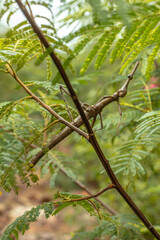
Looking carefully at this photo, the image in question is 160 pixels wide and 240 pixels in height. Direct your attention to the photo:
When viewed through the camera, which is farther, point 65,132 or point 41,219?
point 41,219

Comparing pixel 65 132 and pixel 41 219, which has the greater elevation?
pixel 65 132

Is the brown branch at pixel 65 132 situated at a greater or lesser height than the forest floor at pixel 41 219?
greater

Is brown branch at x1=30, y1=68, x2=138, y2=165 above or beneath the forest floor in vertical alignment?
above

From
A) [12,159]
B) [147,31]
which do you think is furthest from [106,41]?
[12,159]

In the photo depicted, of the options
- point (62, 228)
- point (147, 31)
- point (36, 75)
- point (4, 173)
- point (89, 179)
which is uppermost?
point (36, 75)

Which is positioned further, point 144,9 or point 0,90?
point 0,90

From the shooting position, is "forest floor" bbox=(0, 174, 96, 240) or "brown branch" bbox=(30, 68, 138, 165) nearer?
"brown branch" bbox=(30, 68, 138, 165)

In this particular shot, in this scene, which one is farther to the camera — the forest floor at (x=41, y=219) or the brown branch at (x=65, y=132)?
the forest floor at (x=41, y=219)

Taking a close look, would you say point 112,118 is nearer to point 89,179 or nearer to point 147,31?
point 147,31

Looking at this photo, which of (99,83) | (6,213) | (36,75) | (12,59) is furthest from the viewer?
(99,83)

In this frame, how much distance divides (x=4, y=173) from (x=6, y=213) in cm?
290

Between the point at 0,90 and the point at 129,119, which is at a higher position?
the point at 0,90

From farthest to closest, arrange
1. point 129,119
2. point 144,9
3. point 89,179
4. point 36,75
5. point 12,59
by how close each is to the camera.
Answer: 1. point 89,179
2. point 36,75
3. point 129,119
4. point 12,59
5. point 144,9

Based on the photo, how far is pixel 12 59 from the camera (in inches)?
24.1
